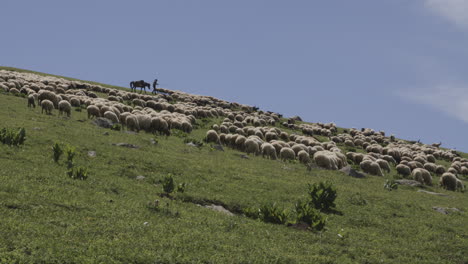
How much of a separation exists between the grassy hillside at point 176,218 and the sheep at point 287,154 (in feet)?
30.3

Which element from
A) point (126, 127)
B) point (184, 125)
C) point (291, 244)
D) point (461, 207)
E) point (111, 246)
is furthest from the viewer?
point (184, 125)

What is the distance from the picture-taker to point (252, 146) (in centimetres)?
3064

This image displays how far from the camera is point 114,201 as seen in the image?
1148cm

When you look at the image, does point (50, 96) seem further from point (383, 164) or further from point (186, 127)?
point (383, 164)

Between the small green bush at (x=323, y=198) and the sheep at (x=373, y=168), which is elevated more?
the sheep at (x=373, y=168)

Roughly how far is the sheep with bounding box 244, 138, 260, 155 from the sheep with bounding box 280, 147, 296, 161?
1.92 metres

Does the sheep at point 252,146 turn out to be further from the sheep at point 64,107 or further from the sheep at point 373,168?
the sheep at point 64,107

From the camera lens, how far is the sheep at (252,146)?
3059cm

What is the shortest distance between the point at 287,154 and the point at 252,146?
2849mm

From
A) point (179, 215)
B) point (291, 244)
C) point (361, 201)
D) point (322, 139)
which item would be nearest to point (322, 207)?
point (361, 201)

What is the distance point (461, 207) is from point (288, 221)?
13.3 m

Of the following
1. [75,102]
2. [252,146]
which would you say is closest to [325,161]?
[252,146]

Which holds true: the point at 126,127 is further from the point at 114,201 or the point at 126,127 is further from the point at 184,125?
the point at 114,201

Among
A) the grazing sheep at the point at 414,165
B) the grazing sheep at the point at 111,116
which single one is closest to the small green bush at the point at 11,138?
the grazing sheep at the point at 111,116
